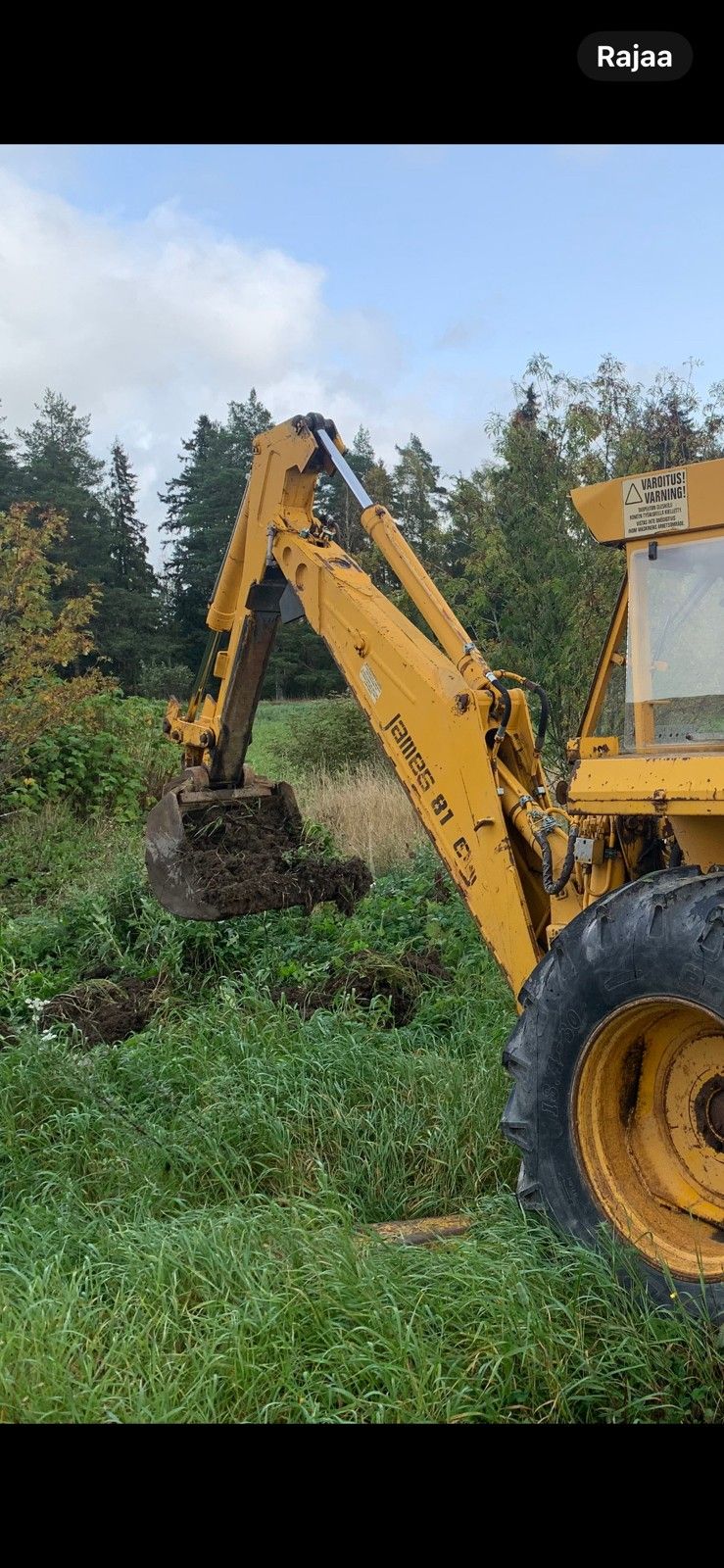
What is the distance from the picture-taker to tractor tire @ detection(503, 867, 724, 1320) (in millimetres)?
3127

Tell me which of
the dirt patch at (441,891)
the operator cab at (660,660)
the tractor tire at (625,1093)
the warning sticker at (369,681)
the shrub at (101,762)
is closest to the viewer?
the tractor tire at (625,1093)

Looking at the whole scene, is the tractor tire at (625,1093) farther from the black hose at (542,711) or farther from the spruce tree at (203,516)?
the spruce tree at (203,516)

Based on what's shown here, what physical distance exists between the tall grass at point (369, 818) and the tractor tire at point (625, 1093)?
6.45 metres

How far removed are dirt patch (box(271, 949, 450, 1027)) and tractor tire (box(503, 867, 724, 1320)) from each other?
2.52m

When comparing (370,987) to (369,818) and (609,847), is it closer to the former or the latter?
(609,847)

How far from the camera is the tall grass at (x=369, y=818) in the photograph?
33.6 ft

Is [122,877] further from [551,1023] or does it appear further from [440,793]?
[551,1023]

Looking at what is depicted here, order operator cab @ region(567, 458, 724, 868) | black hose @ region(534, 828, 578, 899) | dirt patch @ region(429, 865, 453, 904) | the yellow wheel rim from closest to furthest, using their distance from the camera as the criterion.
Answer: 1. the yellow wheel rim
2. operator cab @ region(567, 458, 724, 868)
3. black hose @ region(534, 828, 578, 899)
4. dirt patch @ region(429, 865, 453, 904)

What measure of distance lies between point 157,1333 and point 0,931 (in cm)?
465

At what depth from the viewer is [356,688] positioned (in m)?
5.01

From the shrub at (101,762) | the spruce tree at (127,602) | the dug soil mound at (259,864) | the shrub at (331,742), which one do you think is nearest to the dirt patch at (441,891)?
the dug soil mound at (259,864)

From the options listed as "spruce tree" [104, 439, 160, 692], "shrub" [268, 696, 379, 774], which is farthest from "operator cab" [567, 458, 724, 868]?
"spruce tree" [104, 439, 160, 692]

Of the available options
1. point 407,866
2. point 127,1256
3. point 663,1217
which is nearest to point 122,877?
point 407,866

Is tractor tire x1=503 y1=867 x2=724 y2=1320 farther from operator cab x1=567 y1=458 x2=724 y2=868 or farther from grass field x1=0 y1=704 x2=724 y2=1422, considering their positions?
operator cab x1=567 y1=458 x2=724 y2=868
